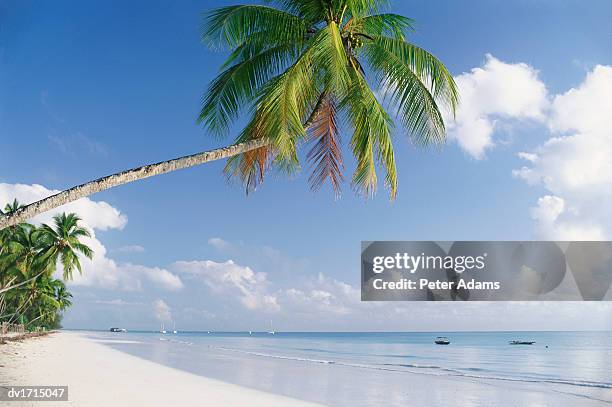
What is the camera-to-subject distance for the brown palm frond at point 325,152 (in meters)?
5.85

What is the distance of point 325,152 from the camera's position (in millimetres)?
5891

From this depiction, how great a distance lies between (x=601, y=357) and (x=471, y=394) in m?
15.9

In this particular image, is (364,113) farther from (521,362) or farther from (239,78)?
(521,362)

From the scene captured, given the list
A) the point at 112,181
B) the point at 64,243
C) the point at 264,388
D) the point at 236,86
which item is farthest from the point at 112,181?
the point at 64,243

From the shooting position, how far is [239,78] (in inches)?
215

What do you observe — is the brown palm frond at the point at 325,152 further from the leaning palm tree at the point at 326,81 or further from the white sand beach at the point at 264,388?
the white sand beach at the point at 264,388

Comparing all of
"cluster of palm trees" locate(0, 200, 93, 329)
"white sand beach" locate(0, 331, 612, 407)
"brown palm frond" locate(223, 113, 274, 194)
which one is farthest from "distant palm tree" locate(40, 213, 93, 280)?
"brown palm frond" locate(223, 113, 274, 194)

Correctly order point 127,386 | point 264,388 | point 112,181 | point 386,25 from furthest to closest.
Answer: point 264,388 → point 127,386 → point 386,25 → point 112,181

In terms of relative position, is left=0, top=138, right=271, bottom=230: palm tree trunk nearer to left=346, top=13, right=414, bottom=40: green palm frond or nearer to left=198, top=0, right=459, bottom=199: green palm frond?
left=198, top=0, right=459, bottom=199: green palm frond

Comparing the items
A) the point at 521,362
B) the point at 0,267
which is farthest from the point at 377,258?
the point at 0,267

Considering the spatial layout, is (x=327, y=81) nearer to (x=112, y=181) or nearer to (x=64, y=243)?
(x=112, y=181)

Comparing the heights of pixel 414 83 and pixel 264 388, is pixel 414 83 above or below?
above

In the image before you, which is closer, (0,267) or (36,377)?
(36,377)

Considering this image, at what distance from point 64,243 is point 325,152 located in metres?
12.6
